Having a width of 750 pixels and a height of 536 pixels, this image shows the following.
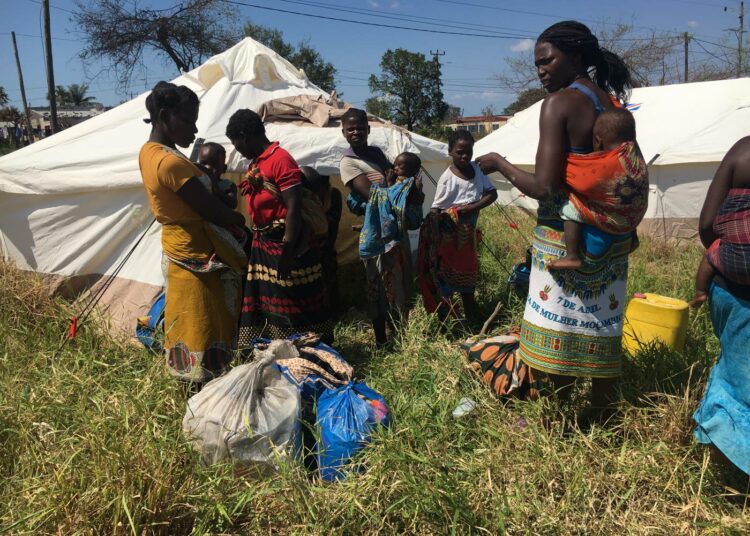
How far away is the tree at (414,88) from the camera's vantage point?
1606 inches

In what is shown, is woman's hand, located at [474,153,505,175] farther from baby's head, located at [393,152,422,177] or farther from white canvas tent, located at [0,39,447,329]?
white canvas tent, located at [0,39,447,329]

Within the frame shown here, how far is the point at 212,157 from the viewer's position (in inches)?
139

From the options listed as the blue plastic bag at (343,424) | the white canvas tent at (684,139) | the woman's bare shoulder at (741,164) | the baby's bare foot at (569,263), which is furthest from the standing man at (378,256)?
the white canvas tent at (684,139)

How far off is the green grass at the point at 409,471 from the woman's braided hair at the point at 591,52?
1.36m

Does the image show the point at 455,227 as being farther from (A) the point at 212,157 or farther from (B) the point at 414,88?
(B) the point at 414,88

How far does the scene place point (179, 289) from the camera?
260cm

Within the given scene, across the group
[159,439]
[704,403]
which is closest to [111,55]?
[159,439]

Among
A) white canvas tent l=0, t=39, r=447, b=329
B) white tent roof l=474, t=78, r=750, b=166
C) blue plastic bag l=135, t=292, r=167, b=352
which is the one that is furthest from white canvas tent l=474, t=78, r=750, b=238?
blue plastic bag l=135, t=292, r=167, b=352

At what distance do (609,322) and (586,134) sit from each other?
736mm

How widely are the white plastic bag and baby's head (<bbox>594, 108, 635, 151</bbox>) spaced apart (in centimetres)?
160

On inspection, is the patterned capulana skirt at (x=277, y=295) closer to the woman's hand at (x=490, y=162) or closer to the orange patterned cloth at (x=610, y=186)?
the woman's hand at (x=490, y=162)

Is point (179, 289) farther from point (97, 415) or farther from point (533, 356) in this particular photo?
point (533, 356)

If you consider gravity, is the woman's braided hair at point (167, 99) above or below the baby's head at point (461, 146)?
above

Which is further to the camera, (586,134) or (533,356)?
(533,356)
